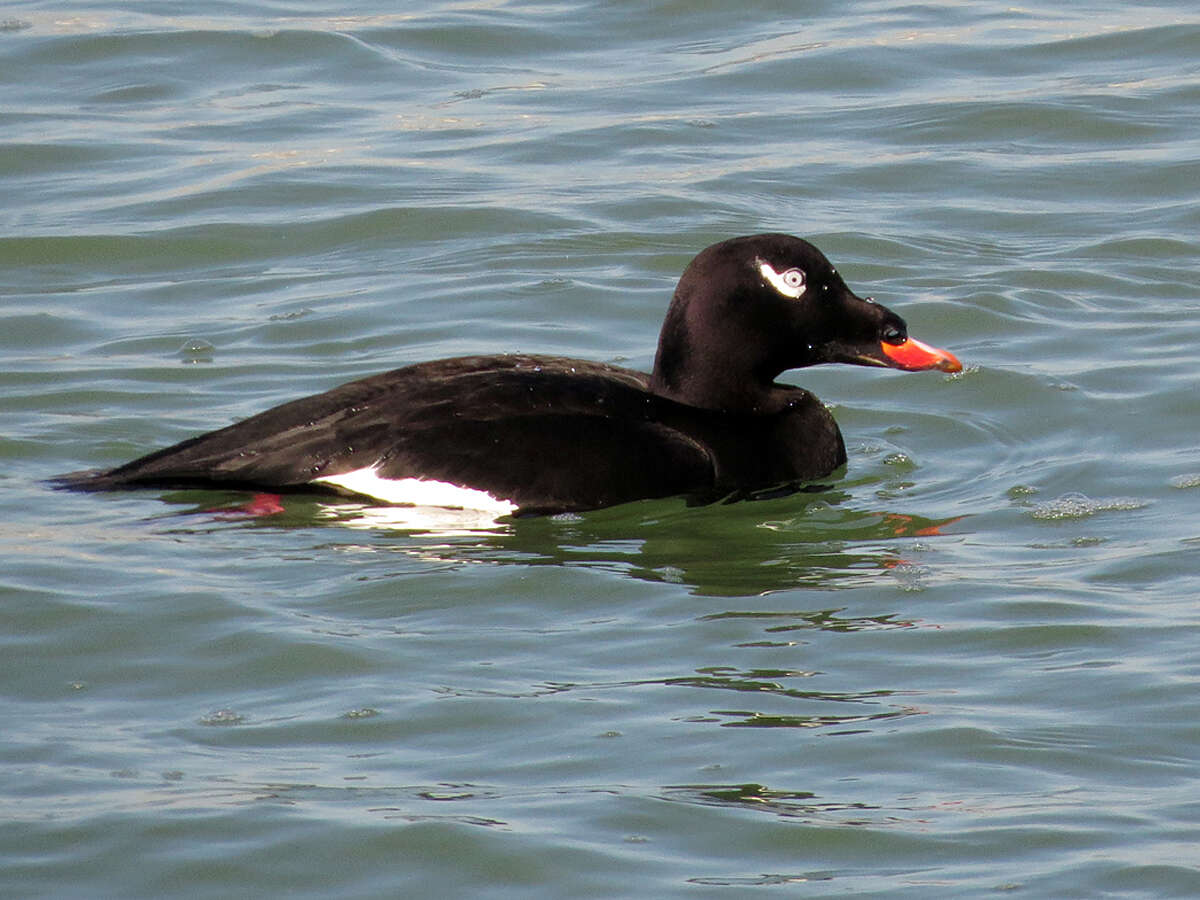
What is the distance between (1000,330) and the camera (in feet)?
30.3

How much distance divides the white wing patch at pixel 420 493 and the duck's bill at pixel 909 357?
4.86 feet

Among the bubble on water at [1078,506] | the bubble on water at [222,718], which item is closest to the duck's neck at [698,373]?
the bubble on water at [1078,506]

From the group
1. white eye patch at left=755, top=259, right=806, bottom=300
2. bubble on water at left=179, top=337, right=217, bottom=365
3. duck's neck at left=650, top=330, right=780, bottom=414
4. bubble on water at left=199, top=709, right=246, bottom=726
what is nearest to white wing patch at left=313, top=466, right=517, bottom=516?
duck's neck at left=650, top=330, right=780, bottom=414

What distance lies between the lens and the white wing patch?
23.3 ft

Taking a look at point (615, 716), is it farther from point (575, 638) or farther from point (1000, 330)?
point (1000, 330)

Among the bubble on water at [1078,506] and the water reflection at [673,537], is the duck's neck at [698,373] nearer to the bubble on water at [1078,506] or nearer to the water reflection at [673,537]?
the water reflection at [673,537]

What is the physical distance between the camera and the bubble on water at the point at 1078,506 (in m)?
7.16

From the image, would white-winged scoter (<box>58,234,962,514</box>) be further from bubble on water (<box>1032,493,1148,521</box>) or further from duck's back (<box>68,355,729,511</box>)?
bubble on water (<box>1032,493,1148,521</box>)

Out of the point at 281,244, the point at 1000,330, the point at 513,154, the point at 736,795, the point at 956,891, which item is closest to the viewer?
the point at 956,891

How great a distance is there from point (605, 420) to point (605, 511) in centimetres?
29

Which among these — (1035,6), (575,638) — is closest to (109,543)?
(575,638)

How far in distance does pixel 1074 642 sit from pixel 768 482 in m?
1.71

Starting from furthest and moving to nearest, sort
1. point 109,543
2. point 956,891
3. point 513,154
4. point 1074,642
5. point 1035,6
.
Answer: point 1035,6, point 513,154, point 109,543, point 1074,642, point 956,891

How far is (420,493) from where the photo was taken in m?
7.12
